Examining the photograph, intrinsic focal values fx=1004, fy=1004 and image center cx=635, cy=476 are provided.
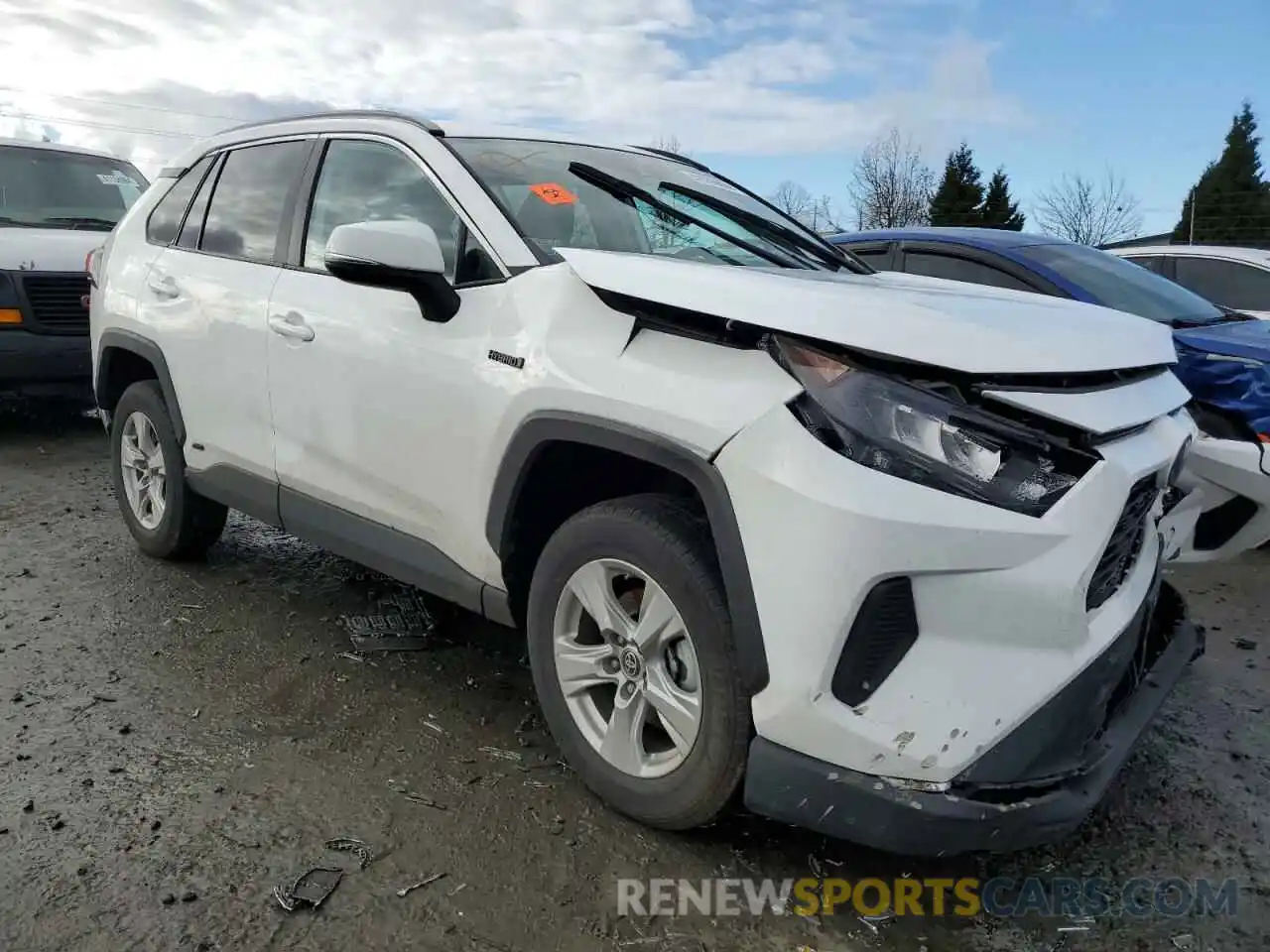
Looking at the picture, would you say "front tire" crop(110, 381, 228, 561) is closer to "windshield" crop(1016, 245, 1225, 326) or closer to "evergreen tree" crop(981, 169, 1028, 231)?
"windshield" crop(1016, 245, 1225, 326)

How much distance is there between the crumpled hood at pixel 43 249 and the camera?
726 centimetres

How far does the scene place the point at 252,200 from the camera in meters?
3.97

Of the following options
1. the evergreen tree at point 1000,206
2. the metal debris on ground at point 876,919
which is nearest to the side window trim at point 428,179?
the metal debris on ground at point 876,919

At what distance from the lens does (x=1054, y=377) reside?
7.24 feet

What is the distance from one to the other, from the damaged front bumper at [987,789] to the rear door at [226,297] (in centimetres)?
238

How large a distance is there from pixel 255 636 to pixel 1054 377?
3.04 m

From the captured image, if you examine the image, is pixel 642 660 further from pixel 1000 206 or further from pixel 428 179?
pixel 1000 206

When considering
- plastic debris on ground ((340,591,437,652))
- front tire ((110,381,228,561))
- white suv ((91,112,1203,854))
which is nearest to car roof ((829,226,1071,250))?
white suv ((91,112,1203,854))

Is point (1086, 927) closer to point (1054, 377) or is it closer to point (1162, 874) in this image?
point (1162, 874)

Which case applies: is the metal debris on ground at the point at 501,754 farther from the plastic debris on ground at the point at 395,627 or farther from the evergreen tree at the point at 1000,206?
the evergreen tree at the point at 1000,206

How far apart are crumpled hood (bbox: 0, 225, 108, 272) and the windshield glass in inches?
218

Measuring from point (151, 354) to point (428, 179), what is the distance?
1.83 meters

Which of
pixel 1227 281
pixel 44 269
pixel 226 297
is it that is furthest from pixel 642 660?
pixel 1227 281

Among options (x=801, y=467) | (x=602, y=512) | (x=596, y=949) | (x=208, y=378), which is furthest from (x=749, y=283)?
(x=208, y=378)
